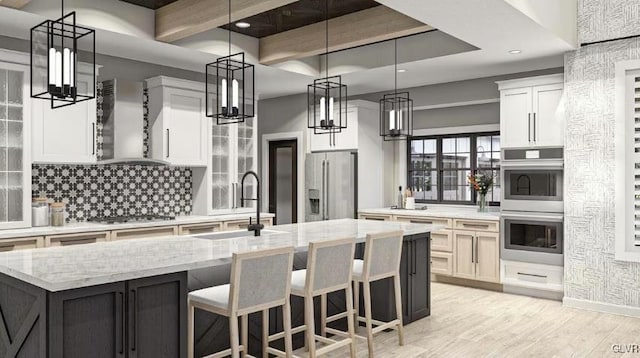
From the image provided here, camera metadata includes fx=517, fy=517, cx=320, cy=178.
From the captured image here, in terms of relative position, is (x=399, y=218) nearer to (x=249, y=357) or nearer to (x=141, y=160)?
(x=141, y=160)

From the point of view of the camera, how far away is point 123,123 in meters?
5.30

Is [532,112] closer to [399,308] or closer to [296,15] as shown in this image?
[296,15]

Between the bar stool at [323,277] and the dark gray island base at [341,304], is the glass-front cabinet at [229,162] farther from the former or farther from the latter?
the bar stool at [323,277]

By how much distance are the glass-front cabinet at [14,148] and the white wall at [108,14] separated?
0.65 metres

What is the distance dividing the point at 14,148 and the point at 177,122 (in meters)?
1.67

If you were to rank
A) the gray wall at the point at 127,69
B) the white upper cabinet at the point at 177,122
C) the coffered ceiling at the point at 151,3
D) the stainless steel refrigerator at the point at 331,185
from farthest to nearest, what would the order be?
the stainless steel refrigerator at the point at 331,185
the white upper cabinet at the point at 177,122
the gray wall at the point at 127,69
the coffered ceiling at the point at 151,3

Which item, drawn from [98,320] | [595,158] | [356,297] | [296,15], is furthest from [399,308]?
[296,15]

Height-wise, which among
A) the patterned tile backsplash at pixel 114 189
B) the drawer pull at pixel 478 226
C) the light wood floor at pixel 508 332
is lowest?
the light wood floor at pixel 508 332

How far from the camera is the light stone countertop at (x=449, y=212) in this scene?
5.82 m

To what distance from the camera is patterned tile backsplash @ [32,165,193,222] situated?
5.09 meters

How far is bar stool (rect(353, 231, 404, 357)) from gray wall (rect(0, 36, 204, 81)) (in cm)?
337

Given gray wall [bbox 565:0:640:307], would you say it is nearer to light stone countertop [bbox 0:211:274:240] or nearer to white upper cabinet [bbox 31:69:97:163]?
light stone countertop [bbox 0:211:274:240]

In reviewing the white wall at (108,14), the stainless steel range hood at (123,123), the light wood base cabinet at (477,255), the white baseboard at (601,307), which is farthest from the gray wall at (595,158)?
the stainless steel range hood at (123,123)

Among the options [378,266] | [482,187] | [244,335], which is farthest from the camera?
[482,187]
